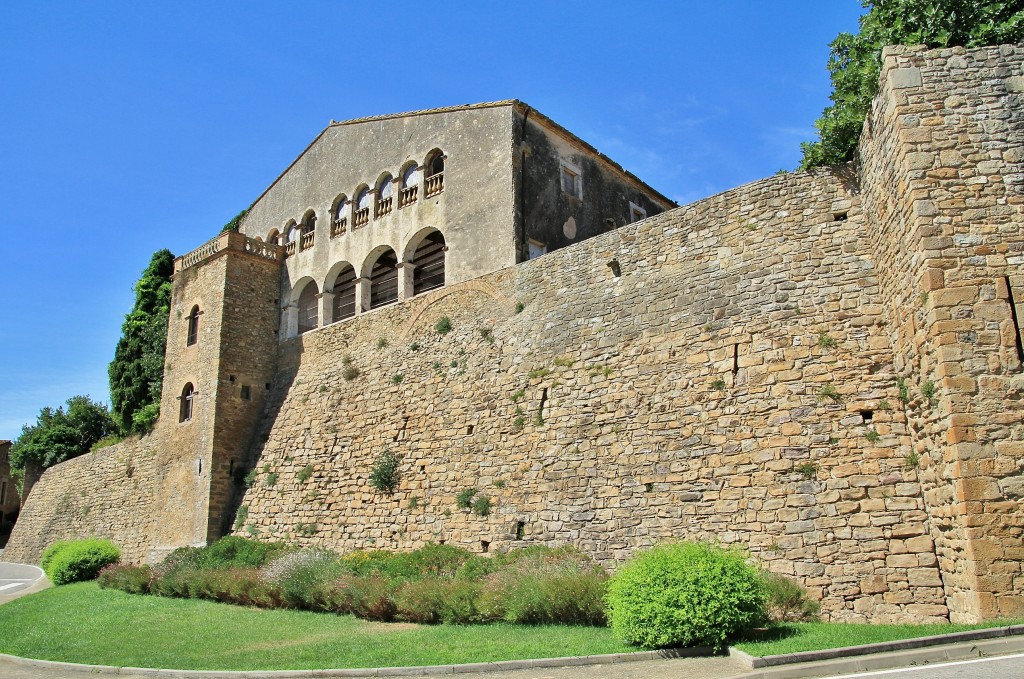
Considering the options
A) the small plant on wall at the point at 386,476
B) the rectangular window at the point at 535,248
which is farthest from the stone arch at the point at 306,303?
the rectangular window at the point at 535,248

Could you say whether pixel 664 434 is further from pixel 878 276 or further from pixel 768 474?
pixel 878 276

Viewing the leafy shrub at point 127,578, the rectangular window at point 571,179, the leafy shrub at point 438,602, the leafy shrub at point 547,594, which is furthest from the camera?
the rectangular window at point 571,179

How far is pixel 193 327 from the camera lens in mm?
26281

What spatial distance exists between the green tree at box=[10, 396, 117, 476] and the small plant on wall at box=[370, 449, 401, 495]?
996 inches

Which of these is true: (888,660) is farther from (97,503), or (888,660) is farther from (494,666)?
(97,503)

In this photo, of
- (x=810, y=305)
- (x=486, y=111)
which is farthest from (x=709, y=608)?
(x=486, y=111)

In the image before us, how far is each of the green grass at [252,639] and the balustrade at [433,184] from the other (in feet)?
40.5

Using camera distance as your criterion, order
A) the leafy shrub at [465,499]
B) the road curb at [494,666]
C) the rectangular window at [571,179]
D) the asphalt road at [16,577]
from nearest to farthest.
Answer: the road curb at [494,666] → the leafy shrub at [465,499] → the rectangular window at [571,179] → the asphalt road at [16,577]

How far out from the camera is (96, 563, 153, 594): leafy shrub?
66.8ft

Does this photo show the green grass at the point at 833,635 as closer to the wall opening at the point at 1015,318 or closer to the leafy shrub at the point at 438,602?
the wall opening at the point at 1015,318

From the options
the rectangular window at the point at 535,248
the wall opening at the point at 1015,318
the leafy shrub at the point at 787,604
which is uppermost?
the rectangular window at the point at 535,248

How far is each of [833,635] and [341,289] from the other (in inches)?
789

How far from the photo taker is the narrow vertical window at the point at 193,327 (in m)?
26.0

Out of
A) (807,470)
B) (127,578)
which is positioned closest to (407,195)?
(127,578)
